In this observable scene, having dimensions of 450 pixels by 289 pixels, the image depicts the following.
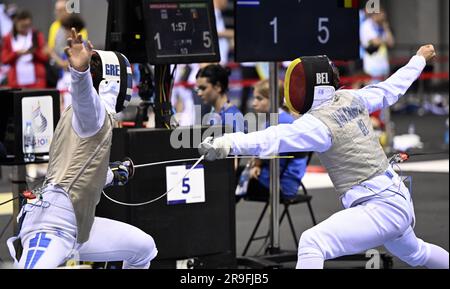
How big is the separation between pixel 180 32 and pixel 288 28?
784mm

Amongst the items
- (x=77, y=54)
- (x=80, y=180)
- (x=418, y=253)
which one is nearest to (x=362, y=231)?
(x=418, y=253)

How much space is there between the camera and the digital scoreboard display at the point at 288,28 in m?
7.08

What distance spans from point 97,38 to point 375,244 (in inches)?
688

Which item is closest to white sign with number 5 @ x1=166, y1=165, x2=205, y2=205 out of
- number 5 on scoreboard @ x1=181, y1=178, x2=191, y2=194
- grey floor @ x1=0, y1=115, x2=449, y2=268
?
number 5 on scoreboard @ x1=181, y1=178, x2=191, y2=194

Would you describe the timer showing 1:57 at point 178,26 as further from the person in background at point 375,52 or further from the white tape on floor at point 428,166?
the person in background at point 375,52

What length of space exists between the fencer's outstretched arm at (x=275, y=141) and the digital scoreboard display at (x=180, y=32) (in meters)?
1.89

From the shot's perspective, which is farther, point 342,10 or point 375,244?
point 342,10

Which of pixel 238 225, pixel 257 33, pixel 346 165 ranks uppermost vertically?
pixel 257 33

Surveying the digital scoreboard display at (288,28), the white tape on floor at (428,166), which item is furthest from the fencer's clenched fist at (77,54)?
the white tape on floor at (428,166)

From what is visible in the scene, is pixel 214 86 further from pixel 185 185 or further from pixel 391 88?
pixel 391 88

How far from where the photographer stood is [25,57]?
40.8 feet

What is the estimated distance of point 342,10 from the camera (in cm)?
721
